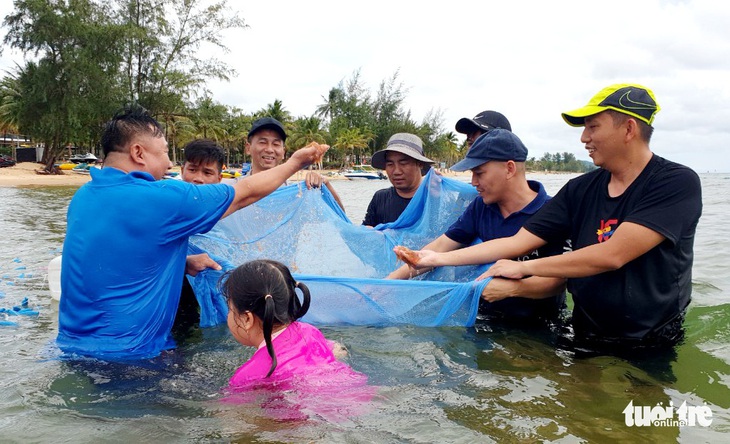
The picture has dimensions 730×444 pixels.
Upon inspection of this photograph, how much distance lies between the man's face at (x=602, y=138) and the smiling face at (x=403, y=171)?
2.24 m

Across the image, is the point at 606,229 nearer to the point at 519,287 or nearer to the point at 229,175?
the point at 519,287

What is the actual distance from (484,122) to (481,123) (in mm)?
42

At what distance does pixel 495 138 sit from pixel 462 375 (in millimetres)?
1597

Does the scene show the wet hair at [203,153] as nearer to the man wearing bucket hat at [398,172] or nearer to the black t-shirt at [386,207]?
the man wearing bucket hat at [398,172]

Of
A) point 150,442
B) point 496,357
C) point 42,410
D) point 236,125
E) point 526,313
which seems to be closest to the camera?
point 150,442

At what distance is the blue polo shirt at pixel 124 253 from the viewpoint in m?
2.96

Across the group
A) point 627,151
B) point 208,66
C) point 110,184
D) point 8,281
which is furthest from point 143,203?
point 208,66

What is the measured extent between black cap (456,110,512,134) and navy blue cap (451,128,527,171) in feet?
4.03

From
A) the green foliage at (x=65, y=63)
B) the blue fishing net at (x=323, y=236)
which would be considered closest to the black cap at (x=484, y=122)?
the blue fishing net at (x=323, y=236)

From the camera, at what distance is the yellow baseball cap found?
122 inches

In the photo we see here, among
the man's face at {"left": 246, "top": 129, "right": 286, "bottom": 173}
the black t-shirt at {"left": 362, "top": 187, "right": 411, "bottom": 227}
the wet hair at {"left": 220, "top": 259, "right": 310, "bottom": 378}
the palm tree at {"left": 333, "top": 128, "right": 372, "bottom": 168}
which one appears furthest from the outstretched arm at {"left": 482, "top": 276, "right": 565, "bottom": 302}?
the palm tree at {"left": 333, "top": 128, "right": 372, "bottom": 168}

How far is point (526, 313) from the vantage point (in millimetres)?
4051

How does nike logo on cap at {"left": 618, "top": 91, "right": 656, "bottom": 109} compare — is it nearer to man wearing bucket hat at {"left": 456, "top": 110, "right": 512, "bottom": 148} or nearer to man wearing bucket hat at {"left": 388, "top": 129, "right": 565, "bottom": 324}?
man wearing bucket hat at {"left": 388, "top": 129, "right": 565, "bottom": 324}

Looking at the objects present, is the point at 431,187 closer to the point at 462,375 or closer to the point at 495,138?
the point at 495,138
